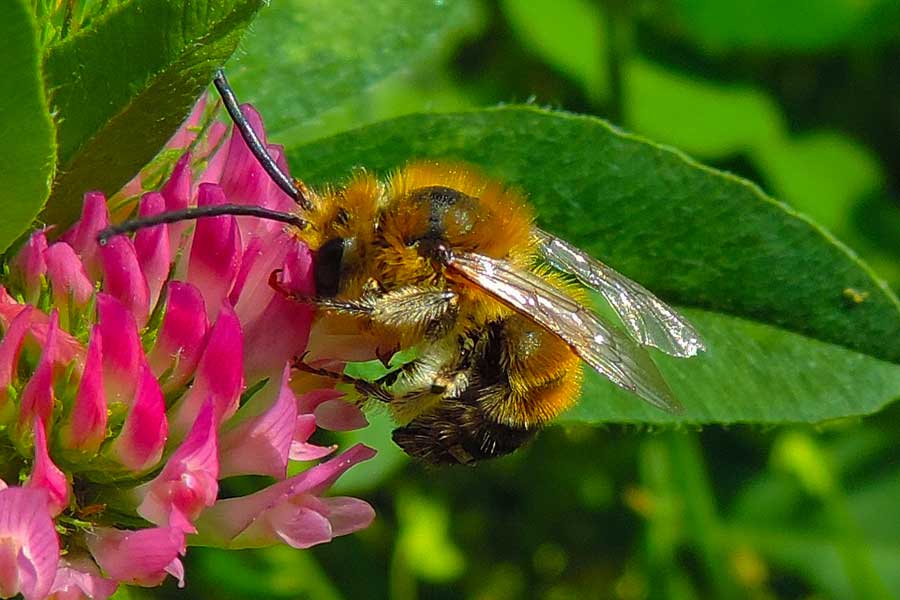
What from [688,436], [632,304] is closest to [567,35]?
[688,436]

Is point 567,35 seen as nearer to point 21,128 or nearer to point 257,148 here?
point 257,148

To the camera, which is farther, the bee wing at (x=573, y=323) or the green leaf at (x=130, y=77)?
the bee wing at (x=573, y=323)

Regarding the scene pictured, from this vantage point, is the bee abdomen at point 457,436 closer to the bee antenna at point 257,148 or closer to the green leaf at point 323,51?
the bee antenna at point 257,148

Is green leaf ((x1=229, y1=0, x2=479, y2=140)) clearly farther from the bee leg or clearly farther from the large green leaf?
the bee leg

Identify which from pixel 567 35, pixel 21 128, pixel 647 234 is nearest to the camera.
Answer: pixel 21 128

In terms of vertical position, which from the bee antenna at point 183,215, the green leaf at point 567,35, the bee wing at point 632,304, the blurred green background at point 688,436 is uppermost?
the bee antenna at point 183,215

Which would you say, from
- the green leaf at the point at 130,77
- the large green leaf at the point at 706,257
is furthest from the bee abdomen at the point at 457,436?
the green leaf at the point at 130,77
